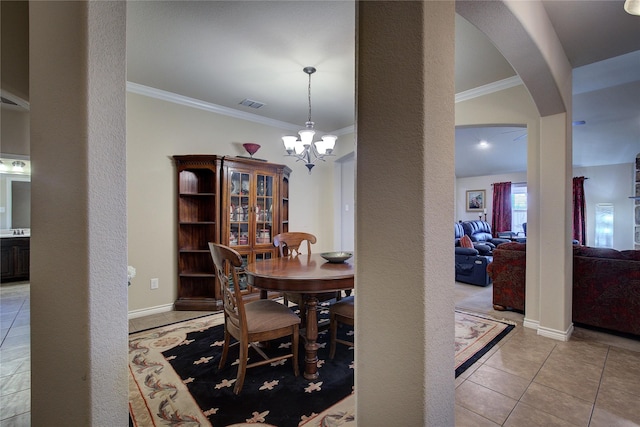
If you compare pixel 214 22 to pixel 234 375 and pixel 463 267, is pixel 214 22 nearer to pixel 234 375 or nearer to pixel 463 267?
pixel 234 375

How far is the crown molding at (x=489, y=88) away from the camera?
2.92 meters

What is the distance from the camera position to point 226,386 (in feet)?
6.13

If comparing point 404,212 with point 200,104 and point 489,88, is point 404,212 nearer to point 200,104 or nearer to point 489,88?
point 489,88

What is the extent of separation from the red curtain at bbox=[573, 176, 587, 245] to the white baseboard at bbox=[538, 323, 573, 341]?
6356 millimetres

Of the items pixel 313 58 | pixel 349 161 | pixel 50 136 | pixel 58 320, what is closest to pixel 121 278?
pixel 58 320

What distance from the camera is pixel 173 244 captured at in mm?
3463

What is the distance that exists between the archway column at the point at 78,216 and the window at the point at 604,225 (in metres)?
10.0

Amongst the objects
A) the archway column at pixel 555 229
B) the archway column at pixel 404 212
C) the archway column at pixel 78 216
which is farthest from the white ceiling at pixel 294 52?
the archway column at pixel 404 212

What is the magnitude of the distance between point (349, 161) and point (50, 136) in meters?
4.41

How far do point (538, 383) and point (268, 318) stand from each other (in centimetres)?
189

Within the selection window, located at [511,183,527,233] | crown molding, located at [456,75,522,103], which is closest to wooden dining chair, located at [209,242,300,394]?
crown molding, located at [456,75,522,103]

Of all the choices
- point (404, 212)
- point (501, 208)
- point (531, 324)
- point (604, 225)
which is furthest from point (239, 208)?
point (604, 225)

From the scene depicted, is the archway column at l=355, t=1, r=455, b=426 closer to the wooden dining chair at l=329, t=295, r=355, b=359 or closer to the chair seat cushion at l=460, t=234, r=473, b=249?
the wooden dining chair at l=329, t=295, r=355, b=359

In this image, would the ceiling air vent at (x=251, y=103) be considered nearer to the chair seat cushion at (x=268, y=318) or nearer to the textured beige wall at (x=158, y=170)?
the textured beige wall at (x=158, y=170)
